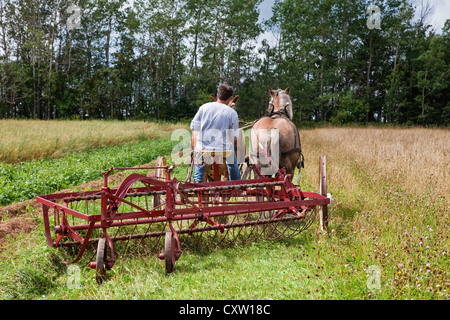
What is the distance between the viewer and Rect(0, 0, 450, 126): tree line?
115ft

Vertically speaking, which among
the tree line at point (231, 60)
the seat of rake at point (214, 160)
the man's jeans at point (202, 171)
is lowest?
the man's jeans at point (202, 171)

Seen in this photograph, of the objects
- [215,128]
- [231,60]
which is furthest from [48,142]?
[231,60]

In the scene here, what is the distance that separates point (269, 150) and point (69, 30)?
1665 inches

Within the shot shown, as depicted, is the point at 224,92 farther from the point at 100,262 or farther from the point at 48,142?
the point at 48,142

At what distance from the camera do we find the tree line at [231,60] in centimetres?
3519

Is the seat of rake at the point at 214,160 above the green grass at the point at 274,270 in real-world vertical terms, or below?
above

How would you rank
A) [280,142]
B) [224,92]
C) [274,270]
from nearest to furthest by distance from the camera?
[274,270] < [224,92] < [280,142]

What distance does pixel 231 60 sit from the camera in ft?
118

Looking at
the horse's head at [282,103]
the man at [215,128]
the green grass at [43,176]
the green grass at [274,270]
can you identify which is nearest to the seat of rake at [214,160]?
the man at [215,128]

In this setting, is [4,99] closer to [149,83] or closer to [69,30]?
[69,30]

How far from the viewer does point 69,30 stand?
41.2m

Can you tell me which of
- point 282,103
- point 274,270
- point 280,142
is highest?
point 282,103

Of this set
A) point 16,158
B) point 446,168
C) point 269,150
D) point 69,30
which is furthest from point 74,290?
point 69,30

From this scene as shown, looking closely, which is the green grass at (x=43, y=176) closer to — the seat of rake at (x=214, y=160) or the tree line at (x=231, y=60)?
the seat of rake at (x=214, y=160)
